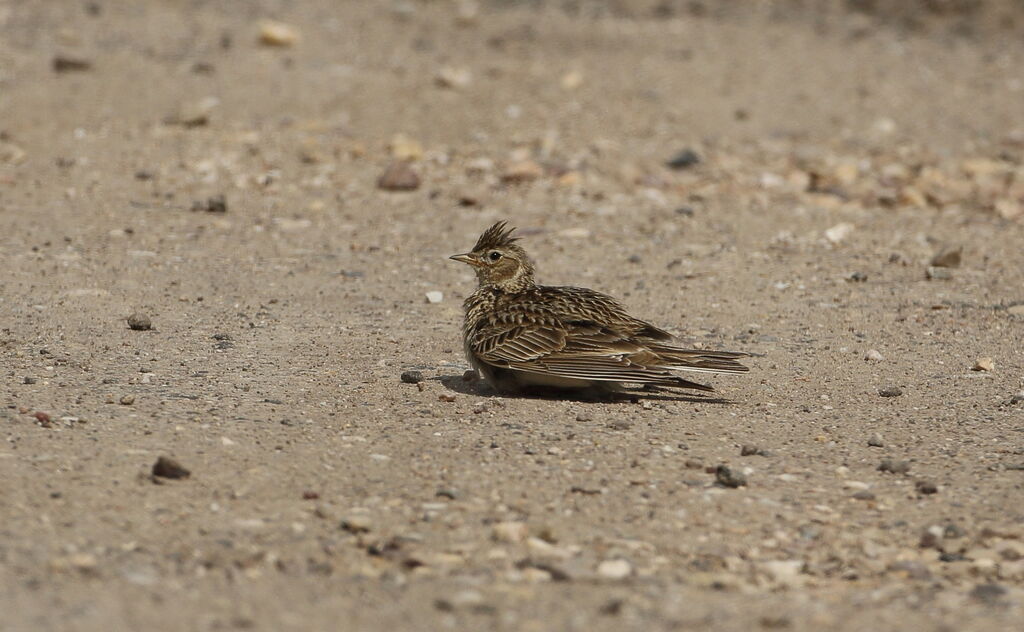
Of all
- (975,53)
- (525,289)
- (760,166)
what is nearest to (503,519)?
(525,289)

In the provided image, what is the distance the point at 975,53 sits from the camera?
16109 millimetres

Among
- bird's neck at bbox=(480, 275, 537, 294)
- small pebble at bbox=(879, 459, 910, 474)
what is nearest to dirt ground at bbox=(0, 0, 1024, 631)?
small pebble at bbox=(879, 459, 910, 474)

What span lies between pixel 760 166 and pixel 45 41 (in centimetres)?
724

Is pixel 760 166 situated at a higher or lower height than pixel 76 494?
higher

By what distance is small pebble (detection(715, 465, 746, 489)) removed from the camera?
548 centimetres

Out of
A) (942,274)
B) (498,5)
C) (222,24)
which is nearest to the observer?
(942,274)

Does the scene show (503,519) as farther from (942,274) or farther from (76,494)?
(942,274)

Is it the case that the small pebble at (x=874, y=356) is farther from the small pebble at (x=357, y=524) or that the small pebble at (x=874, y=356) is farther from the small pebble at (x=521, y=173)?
the small pebble at (x=521, y=173)

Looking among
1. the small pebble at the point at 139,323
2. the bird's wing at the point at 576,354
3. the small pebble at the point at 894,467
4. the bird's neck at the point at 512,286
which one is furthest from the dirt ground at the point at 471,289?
the bird's neck at the point at 512,286

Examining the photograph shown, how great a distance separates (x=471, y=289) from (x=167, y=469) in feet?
13.2

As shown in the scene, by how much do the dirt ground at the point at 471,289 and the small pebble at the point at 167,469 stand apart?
0.05 metres

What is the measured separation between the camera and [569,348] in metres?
6.59

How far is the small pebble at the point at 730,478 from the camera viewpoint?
5.48 meters

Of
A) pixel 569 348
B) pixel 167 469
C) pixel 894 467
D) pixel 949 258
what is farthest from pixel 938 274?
pixel 167 469
